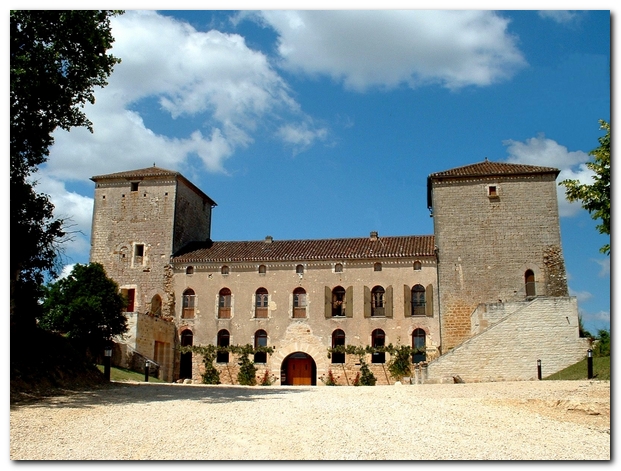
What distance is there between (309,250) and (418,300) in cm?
623

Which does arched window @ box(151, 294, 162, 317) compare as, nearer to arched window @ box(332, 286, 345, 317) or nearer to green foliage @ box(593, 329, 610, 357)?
arched window @ box(332, 286, 345, 317)

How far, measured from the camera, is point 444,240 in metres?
29.5

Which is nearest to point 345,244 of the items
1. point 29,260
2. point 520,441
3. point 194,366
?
point 194,366

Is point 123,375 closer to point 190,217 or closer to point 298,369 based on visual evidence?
point 298,369

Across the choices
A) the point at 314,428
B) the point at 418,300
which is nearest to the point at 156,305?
the point at 418,300

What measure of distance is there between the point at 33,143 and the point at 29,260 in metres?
2.79

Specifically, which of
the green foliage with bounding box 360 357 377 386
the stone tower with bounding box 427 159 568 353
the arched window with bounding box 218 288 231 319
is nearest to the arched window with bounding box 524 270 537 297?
the stone tower with bounding box 427 159 568 353

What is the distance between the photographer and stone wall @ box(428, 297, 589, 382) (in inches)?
931

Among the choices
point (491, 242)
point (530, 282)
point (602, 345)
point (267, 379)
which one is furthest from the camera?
point (267, 379)

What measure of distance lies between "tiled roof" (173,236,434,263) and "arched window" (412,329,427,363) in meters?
3.78

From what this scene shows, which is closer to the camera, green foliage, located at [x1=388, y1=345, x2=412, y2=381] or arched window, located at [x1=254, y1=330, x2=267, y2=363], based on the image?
green foliage, located at [x1=388, y1=345, x2=412, y2=381]

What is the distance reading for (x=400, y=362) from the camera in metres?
28.3

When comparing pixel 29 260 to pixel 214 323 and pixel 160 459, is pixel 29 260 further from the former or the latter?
pixel 214 323

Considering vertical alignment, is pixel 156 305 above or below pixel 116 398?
above
